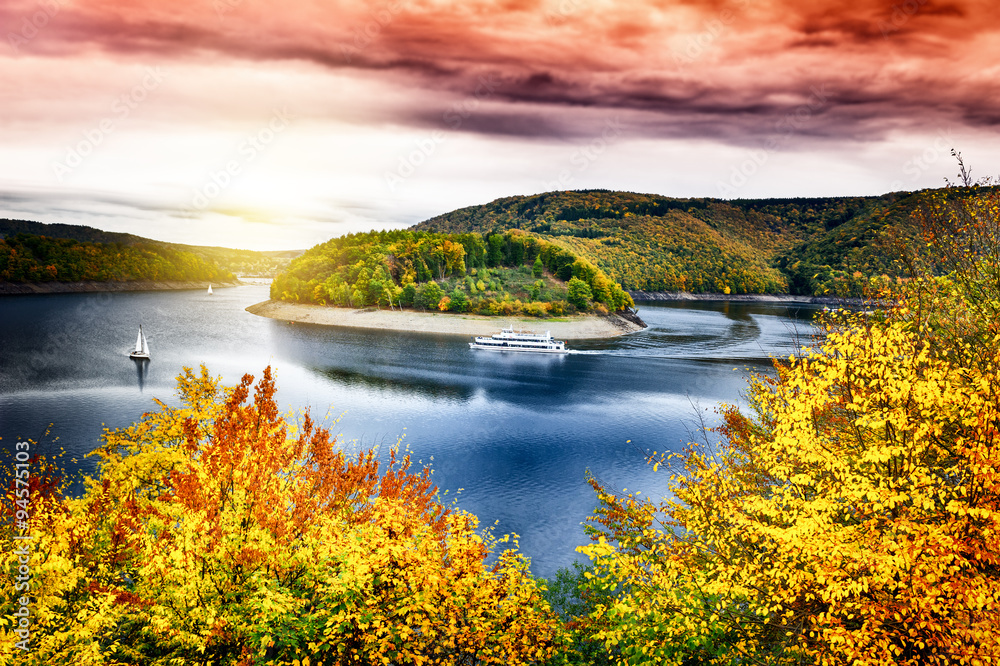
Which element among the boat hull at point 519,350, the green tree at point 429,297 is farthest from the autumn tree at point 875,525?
the green tree at point 429,297

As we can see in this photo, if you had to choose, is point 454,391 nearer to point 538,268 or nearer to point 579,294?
point 579,294

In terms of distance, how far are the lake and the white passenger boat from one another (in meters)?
4.15

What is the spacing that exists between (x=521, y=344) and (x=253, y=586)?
84.2 m

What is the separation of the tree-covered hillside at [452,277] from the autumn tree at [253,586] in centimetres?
10705

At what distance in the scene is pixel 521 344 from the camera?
95.9 metres

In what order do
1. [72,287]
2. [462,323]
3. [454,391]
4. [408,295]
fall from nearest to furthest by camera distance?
[454,391]
[462,323]
[408,295]
[72,287]

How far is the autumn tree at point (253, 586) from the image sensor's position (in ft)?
35.9

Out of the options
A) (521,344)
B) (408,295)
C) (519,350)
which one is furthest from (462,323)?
(519,350)

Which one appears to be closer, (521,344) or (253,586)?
(253,586)

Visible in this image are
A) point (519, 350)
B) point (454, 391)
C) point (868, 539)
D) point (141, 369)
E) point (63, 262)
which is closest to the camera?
point (868, 539)

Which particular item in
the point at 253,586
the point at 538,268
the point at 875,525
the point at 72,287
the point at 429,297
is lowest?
the point at 253,586

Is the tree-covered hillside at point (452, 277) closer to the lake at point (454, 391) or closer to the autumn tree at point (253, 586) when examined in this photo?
the lake at point (454, 391)

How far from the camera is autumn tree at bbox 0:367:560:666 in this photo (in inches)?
431

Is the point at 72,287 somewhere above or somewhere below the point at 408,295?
above
